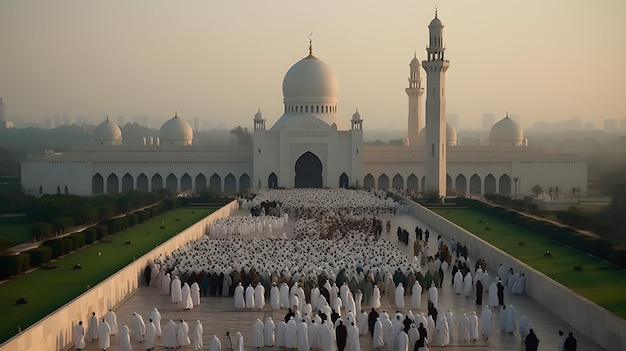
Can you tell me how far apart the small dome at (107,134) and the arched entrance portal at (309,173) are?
12326 mm

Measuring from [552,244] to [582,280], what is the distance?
5547 millimetres

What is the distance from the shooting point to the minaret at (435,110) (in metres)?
37.1

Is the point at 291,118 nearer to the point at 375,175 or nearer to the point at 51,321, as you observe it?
the point at 375,175

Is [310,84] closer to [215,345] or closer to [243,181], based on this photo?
[243,181]

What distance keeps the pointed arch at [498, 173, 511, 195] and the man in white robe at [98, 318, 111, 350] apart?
3328cm

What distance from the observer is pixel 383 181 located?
1652 inches

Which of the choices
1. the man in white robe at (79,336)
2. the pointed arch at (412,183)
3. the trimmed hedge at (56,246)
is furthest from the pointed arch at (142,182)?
Answer: the man in white robe at (79,336)

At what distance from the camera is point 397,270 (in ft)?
50.4

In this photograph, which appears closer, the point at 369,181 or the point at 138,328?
the point at 138,328

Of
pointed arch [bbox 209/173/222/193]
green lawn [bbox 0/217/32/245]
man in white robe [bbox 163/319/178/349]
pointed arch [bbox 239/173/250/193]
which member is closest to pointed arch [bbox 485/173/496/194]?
pointed arch [bbox 239/173/250/193]

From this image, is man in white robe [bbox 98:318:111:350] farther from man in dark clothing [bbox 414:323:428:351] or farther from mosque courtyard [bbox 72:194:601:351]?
man in dark clothing [bbox 414:323:428:351]

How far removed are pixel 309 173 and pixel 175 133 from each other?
9.31m

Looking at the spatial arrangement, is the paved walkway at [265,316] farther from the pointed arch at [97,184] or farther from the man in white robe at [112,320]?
the pointed arch at [97,184]


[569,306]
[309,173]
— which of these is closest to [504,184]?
[309,173]
